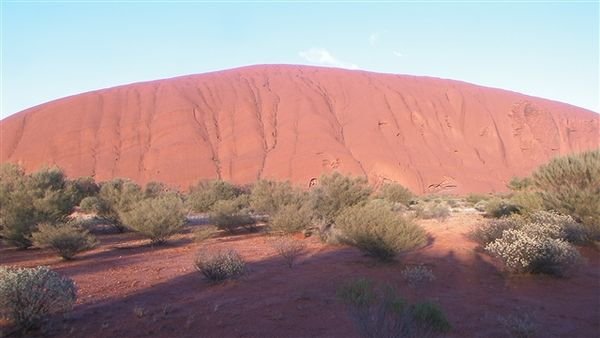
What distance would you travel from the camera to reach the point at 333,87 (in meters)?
73.4

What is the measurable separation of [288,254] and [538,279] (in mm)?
5535

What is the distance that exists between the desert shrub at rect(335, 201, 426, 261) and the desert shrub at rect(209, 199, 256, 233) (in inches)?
343

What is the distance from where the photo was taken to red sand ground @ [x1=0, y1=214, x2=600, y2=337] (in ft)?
25.5

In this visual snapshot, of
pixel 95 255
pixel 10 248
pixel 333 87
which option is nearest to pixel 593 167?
pixel 95 255

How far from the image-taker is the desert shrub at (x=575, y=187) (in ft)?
49.9

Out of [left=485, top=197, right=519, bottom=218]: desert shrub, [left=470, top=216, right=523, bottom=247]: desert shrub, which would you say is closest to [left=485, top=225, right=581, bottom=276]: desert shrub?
[left=470, top=216, right=523, bottom=247]: desert shrub

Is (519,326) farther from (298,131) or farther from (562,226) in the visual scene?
(298,131)

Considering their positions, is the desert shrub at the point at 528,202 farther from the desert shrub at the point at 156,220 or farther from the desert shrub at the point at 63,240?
the desert shrub at the point at 63,240

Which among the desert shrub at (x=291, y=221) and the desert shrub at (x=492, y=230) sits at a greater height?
the desert shrub at (x=492, y=230)

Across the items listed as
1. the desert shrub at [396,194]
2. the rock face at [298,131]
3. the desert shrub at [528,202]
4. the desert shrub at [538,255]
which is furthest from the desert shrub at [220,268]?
the rock face at [298,131]

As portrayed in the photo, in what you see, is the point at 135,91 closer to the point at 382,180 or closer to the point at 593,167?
the point at 382,180

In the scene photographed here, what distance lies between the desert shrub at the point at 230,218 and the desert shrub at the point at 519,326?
49.3 ft

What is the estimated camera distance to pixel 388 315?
5.70 meters

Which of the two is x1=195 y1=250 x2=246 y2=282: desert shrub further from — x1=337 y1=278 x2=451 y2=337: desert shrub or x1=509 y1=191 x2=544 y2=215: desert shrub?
x1=509 y1=191 x2=544 y2=215: desert shrub
